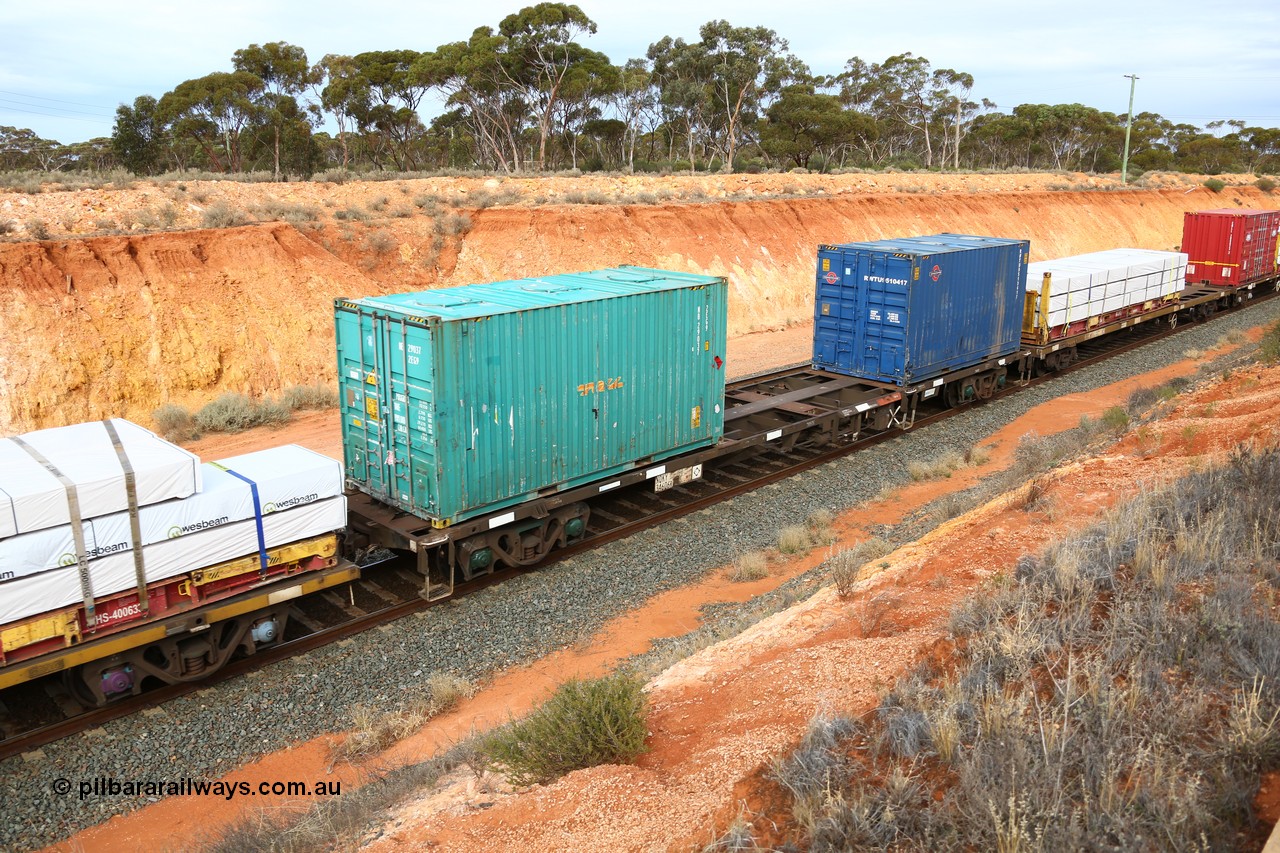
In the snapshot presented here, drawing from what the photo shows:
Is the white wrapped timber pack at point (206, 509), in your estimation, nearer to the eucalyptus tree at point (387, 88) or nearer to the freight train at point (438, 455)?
the freight train at point (438, 455)

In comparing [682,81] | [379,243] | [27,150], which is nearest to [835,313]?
[379,243]

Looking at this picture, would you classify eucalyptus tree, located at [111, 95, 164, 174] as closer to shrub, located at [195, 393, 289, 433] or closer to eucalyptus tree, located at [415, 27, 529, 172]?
eucalyptus tree, located at [415, 27, 529, 172]

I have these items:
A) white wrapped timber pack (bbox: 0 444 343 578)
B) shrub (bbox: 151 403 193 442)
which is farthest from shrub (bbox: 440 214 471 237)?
white wrapped timber pack (bbox: 0 444 343 578)

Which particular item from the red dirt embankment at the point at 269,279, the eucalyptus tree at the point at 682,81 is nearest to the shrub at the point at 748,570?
the red dirt embankment at the point at 269,279

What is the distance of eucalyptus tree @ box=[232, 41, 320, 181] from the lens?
4138 centimetres

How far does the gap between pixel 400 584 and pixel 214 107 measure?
3702cm

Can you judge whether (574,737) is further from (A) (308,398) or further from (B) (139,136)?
(B) (139,136)

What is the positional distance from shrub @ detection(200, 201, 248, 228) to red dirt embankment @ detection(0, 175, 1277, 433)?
2.66ft

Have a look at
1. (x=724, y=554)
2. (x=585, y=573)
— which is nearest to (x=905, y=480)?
(x=724, y=554)

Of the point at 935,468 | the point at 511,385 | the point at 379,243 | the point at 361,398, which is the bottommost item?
the point at 935,468

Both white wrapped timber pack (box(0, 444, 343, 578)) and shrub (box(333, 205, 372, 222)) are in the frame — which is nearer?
white wrapped timber pack (box(0, 444, 343, 578))

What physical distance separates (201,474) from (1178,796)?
27.7ft

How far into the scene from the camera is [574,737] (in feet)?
20.6

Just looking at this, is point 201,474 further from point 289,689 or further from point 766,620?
point 766,620
